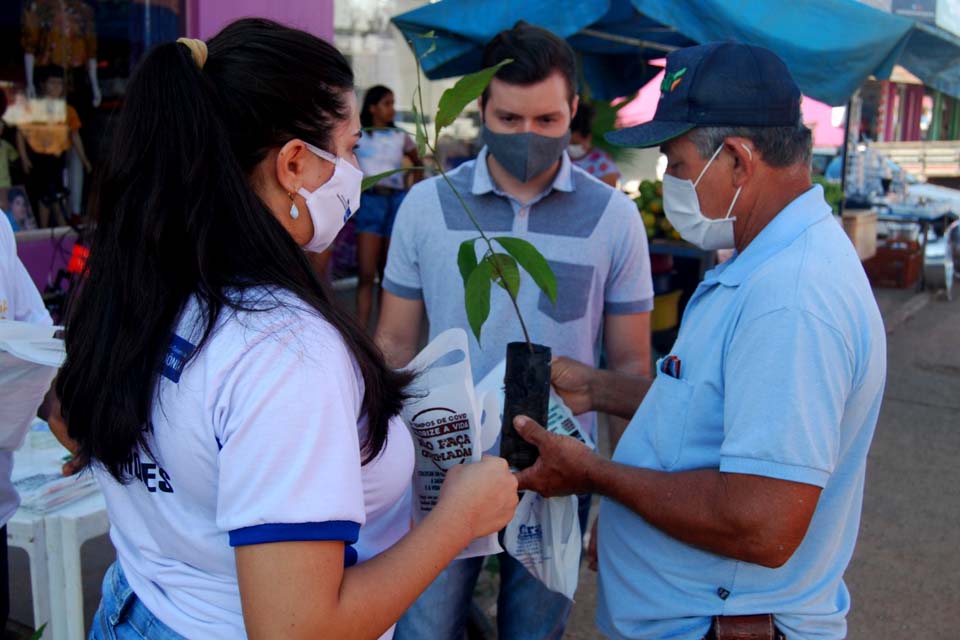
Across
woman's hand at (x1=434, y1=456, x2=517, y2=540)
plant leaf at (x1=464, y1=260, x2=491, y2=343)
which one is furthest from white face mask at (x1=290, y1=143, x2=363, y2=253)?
plant leaf at (x1=464, y1=260, x2=491, y2=343)

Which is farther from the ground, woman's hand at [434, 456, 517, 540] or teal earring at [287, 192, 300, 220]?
teal earring at [287, 192, 300, 220]

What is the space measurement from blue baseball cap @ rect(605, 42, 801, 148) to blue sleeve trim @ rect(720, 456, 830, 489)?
0.62 meters

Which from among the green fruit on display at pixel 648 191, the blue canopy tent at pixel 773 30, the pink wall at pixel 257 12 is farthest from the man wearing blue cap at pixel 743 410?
the pink wall at pixel 257 12

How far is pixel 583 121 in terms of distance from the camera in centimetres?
653

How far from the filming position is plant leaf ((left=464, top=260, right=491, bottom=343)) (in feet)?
6.23

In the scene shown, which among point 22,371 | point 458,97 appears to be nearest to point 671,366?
point 458,97

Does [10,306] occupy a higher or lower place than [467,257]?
lower

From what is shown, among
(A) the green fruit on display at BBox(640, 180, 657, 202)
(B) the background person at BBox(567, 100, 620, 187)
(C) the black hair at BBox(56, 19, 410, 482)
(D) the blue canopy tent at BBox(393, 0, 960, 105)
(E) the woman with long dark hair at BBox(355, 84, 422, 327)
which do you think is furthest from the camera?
(E) the woman with long dark hair at BBox(355, 84, 422, 327)

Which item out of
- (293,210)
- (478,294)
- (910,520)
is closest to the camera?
(293,210)

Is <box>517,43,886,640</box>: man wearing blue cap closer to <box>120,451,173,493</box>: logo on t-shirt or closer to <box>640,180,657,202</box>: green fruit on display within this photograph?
<box>120,451,173,493</box>: logo on t-shirt

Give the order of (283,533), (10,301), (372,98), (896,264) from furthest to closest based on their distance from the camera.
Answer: (896,264) < (372,98) < (10,301) < (283,533)

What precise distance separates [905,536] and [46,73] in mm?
6334

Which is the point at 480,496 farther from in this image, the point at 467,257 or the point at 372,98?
the point at 372,98

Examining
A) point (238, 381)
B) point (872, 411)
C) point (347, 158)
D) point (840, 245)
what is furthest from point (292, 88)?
point (872, 411)
